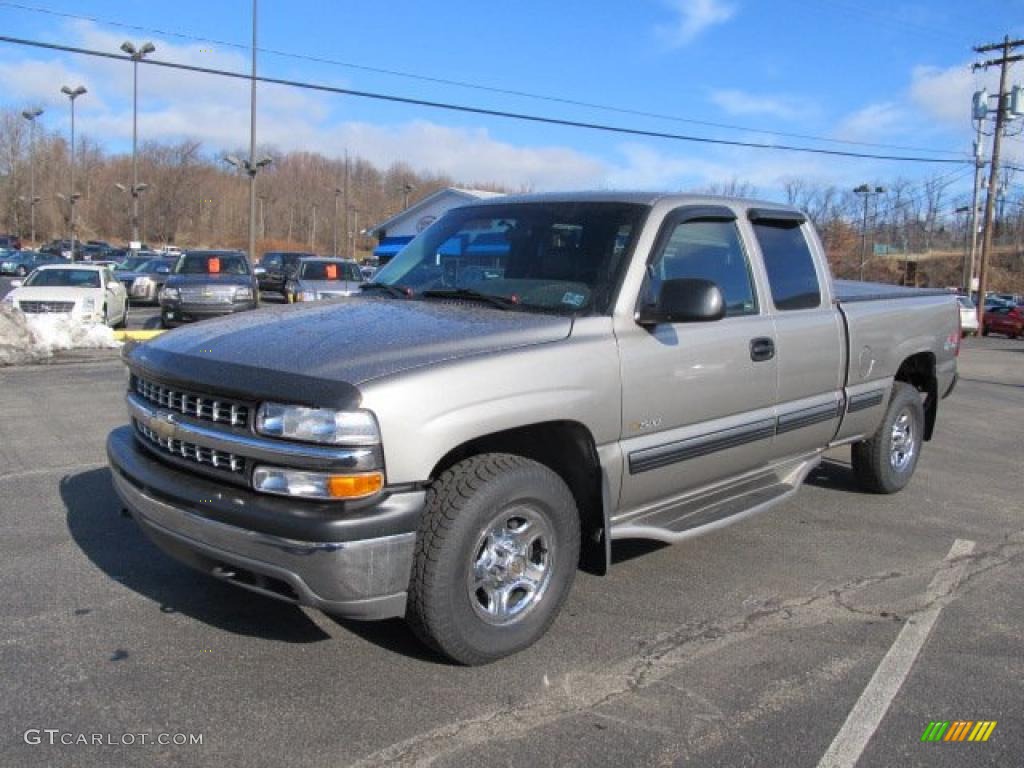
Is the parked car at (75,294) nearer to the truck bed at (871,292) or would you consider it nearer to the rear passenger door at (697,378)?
the truck bed at (871,292)

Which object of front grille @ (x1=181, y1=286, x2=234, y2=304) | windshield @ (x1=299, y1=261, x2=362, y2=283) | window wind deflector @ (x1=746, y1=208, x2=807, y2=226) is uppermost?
window wind deflector @ (x1=746, y1=208, x2=807, y2=226)

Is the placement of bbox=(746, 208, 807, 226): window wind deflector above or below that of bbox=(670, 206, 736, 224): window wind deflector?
above

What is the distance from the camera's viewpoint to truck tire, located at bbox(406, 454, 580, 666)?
314cm

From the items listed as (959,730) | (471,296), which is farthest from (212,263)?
(959,730)

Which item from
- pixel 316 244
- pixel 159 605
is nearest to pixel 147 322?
pixel 159 605

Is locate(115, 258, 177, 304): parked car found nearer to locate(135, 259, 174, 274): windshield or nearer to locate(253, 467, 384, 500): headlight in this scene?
locate(135, 259, 174, 274): windshield

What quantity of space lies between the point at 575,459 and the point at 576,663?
0.84 metres

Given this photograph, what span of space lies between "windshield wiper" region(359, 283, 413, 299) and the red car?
3797 centimetres

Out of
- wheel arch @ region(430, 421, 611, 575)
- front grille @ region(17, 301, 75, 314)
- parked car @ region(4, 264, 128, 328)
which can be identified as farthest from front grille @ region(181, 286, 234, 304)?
wheel arch @ region(430, 421, 611, 575)

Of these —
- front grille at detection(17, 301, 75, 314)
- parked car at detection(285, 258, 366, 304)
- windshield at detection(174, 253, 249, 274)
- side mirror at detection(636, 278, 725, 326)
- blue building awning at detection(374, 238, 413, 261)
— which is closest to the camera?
side mirror at detection(636, 278, 725, 326)

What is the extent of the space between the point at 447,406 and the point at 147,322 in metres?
20.1

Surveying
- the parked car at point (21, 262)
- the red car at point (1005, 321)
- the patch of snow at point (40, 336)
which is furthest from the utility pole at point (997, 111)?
the parked car at point (21, 262)

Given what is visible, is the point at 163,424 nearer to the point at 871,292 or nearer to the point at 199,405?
the point at 199,405

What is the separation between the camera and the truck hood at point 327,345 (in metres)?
3.00
